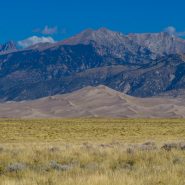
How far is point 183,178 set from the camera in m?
14.2

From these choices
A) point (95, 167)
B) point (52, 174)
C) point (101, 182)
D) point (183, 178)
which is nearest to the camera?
point (101, 182)

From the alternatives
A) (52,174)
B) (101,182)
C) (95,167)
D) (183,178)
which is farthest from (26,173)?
(183,178)

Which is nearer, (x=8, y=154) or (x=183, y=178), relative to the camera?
(x=183, y=178)

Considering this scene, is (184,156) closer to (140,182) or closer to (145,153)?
(145,153)

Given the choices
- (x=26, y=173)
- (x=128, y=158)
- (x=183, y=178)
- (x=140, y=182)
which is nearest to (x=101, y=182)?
(x=140, y=182)

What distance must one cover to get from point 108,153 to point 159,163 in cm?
361

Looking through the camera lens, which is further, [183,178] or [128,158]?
[128,158]

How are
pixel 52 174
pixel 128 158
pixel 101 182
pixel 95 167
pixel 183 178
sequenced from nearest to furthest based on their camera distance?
1. pixel 101 182
2. pixel 183 178
3. pixel 52 174
4. pixel 95 167
5. pixel 128 158

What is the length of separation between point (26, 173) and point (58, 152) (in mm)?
6090

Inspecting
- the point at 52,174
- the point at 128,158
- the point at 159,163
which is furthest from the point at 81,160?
the point at 52,174

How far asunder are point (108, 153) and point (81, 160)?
199 cm

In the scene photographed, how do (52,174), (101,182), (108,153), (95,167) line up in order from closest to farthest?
(101,182) → (52,174) → (95,167) → (108,153)

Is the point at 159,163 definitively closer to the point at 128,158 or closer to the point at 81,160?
the point at 128,158

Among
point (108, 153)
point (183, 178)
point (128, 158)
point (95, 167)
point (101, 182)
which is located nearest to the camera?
point (101, 182)
